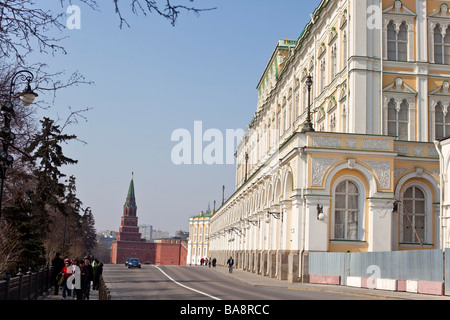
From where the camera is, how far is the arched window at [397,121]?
39344mm

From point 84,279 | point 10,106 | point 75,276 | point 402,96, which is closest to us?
point 10,106

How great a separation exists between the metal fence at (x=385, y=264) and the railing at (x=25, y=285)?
14.7 meters

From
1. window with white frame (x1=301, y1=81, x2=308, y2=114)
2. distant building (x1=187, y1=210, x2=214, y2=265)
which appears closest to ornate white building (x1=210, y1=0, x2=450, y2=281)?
window with white frame (x1=301, y1=81, x2=308, y2=114)

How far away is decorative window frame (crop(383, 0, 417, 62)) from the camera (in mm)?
39906

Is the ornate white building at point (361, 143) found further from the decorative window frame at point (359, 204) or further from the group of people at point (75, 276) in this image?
the group of people at point (75, 276)

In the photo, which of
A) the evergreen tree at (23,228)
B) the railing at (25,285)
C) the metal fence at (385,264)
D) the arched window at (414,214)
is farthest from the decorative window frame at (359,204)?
the evergreen tree at (23,228)

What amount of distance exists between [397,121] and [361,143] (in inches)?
269

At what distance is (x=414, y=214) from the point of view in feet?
116

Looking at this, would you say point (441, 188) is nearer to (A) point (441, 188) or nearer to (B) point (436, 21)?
(A) point (441, 188)

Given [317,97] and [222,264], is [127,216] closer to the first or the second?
[222,264]

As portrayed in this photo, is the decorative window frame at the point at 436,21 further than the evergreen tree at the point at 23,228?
Yes

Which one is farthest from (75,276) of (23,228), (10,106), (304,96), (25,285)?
(304,96)

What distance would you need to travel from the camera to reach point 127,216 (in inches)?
7603
